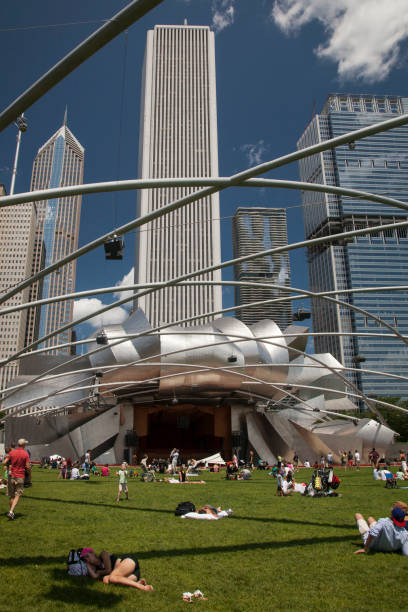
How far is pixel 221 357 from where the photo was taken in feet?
120

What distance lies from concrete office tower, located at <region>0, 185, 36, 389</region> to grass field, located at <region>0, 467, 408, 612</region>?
315ft

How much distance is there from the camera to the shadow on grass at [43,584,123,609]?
17.5 ft

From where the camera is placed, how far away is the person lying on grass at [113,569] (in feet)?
19.7

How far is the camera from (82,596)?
5520 millimetres

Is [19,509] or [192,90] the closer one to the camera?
[19,509]

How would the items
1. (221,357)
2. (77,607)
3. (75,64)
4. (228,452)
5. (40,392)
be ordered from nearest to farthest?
(77,607)
(75,64)
(221,357)
(40,392)
(228,452)

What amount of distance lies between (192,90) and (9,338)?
313ft

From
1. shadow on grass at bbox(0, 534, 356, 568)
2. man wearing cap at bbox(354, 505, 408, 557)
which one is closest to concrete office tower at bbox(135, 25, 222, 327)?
shadow on grass at bbox(0, 534, 356, 568)

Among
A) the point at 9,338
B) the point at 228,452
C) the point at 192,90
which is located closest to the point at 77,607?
the point at 228,452

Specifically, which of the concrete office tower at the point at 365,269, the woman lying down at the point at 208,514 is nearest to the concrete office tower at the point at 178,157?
the concrete office tower at the point at 365,269

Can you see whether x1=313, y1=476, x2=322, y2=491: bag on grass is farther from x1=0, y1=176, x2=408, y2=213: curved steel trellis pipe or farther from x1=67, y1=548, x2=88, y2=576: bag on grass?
x1=67, y1=548, x2=88, y2=576: bag on grass

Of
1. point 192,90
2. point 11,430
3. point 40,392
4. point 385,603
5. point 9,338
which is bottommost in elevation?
point 385,603

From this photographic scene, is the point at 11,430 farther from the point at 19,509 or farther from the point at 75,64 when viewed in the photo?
the point at 75,64

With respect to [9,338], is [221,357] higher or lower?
lower
